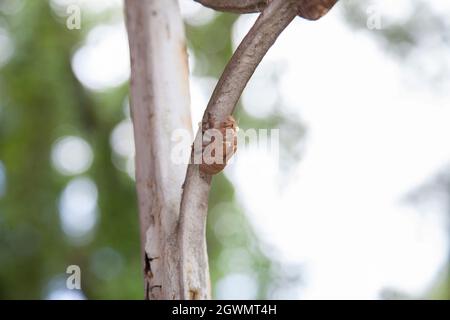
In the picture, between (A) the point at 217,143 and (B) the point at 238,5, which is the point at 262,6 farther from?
(A) the point at 217,143

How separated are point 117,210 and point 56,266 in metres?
0.41

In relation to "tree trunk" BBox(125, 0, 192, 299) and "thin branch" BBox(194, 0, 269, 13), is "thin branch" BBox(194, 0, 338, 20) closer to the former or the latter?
"thin branch" BBox(194, 0, 269, 13)

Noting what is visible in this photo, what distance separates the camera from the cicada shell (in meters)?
1.01

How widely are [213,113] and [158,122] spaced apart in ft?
0.64

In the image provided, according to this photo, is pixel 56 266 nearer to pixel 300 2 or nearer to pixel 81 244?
pixel 81 244

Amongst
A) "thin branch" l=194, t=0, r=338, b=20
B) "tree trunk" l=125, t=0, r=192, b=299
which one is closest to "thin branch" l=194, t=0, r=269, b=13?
"thin branch" l=194, t=0, r=338, b=20

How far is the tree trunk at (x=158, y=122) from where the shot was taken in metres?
1.10

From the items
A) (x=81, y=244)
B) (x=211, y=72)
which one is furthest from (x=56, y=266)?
(x=211, y=72)

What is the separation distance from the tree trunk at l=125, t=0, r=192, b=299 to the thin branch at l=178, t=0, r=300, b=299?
25 millimetres

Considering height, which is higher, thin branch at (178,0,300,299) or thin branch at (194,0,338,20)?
thin branch at (194,0,338,20)

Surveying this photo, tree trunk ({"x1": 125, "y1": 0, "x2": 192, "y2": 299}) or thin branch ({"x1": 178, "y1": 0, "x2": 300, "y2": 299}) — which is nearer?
thin branch ({"x1": 178, "y1": 0, "x2": 300, "y2": 299})
